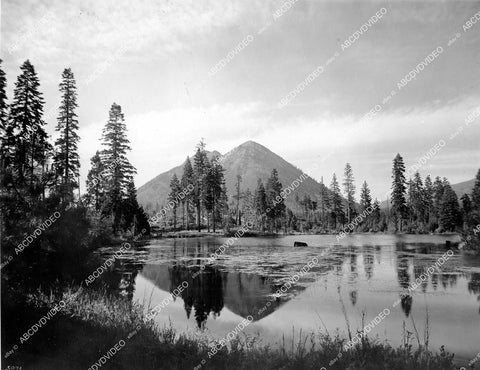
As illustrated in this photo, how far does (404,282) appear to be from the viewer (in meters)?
19.2

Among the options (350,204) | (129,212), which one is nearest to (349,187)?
(350,204)

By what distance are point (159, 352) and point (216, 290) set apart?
10.1m

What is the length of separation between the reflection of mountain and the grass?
4.09 metres

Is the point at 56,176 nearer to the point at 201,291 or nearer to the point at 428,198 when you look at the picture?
the point at 201,291

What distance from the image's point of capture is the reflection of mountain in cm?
Answer: 1481

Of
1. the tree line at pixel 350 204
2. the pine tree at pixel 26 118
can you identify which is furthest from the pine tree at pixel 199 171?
the pine tree at pixel 26 118

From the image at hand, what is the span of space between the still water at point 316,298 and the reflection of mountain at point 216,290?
0.04m

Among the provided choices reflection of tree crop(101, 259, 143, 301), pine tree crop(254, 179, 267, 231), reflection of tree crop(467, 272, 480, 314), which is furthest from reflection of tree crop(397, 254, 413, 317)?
pine tree crop(254, 179, 267, 231)

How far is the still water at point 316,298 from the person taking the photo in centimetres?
1194

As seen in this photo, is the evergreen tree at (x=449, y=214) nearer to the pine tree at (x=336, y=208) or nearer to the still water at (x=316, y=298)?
the pine tree at (x=336, y=208)

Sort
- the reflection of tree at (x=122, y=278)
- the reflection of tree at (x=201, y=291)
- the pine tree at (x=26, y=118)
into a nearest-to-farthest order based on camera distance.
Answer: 1. the reflection of tree at (x=201, y=291)
2. the reflection of tree at (x=122, y=278)
3. the pine tree at (x=26, y=118)

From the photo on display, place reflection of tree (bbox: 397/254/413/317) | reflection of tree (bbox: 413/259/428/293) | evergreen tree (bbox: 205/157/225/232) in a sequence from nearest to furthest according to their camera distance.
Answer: reflection of tree (bbox: 397/254/413/317) → reflection of tree (bbox: 413/259/428/293) → evergreen tree (bbox: 205/157/225/232)

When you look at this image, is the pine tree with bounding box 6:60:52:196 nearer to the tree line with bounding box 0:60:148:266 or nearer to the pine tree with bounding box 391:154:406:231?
the tree line with bounding box 0:60:148:266

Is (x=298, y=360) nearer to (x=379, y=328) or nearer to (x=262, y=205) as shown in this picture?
(x=379, y=328)
